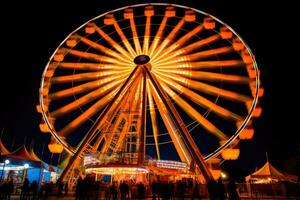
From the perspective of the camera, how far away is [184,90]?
63.7 feet

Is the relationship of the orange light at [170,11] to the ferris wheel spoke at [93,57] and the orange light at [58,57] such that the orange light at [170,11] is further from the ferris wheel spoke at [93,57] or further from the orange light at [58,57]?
the orange light at [58,57]

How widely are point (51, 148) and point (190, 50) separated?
11030mm

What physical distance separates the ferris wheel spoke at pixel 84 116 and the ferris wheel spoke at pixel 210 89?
4591mm

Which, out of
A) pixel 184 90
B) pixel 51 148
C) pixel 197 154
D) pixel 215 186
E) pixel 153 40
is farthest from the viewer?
pixel 153 40

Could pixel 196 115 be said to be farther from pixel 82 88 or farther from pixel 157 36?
pixel 82 88

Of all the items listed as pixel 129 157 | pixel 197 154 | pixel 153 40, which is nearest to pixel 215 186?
pixel 197 154

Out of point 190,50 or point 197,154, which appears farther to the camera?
point 190,50

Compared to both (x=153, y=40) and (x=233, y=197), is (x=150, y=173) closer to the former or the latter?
(x=233, y=197)

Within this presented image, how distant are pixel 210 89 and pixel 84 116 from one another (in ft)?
27.5

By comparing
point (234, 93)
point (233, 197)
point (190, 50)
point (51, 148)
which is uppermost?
point (190, 50)

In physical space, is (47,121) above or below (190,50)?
below

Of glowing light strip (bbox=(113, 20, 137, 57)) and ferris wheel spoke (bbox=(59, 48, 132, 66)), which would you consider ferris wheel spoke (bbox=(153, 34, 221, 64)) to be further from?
ferris wheel spoke (bbox=(59, 48, 132, 66))

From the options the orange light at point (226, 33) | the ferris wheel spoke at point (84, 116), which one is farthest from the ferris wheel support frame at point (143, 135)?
the orange light at point (226, 33)

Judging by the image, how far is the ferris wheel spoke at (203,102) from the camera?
17559 mm
